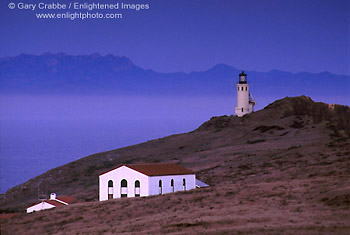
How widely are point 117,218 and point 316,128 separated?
203 feet

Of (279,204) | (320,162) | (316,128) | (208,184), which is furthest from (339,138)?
(279,204)

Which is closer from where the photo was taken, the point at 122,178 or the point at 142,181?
the point at 142,181

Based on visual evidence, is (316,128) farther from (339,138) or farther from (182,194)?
(182,194)

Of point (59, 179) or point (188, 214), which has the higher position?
point (59, 179)

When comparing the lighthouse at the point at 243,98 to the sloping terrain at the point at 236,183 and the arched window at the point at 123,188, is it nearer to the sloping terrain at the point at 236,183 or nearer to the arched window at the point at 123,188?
the sloping terrain at the point at 236,183

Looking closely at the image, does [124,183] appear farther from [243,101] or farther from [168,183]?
[243,101]

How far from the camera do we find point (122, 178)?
249ft

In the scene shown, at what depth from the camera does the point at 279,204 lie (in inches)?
2237

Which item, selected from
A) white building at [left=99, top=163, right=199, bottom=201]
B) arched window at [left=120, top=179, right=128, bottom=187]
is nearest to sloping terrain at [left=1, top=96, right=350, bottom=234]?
white building at [left=99, top=163, right=199, bottom=201]

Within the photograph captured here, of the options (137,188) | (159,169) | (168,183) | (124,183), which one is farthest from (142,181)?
(159,169)

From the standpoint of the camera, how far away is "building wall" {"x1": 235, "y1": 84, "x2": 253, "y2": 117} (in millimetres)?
136250

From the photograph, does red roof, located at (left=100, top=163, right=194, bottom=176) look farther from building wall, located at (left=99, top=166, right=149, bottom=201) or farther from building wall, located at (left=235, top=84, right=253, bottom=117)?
building wall, located at (left=235, top=84, right=253, bottom=117)

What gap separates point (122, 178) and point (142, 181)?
237cm

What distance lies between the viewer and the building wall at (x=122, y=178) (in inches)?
2931
